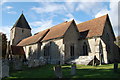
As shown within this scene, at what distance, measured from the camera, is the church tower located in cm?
4940

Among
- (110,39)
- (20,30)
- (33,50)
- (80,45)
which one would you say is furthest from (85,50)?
(20,30)

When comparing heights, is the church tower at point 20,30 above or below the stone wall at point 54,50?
above

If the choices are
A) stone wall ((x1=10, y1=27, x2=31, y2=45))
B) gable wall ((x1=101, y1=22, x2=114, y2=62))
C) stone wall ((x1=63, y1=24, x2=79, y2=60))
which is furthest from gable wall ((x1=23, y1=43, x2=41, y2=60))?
gable wall ((x1=101, y1=22, x2=114, y2=62))

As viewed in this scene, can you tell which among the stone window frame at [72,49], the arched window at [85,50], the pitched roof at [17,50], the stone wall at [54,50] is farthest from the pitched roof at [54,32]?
the arched window at [85,50]

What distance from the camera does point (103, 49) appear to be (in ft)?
77.8

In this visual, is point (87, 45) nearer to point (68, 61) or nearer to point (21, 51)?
point (68, 61)

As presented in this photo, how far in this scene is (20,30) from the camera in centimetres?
5016

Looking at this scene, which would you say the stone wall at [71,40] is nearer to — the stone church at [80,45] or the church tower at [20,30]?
the stone church at [80,45]

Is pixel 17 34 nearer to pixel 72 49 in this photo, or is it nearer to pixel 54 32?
pixel 54 32

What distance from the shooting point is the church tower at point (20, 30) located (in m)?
49.4

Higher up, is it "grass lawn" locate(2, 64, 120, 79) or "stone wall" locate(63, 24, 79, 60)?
"stone wall" locate(63, 24, 79, 60)

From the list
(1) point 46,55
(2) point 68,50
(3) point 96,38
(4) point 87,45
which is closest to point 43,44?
(1) point 46,55

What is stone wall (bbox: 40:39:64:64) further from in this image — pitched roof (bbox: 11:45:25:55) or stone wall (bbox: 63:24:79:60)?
pitched roof (bbox: 11:45:25:55)

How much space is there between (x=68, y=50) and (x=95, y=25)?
8.57 m
